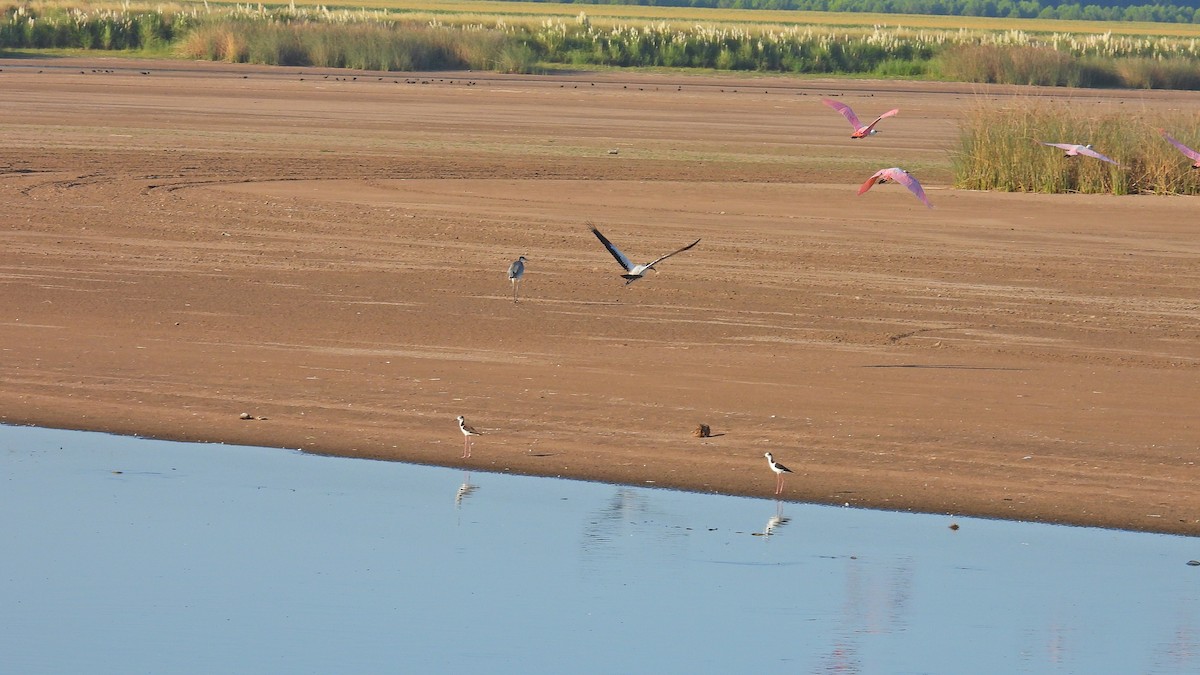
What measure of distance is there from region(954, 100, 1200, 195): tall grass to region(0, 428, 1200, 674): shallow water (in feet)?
54.3

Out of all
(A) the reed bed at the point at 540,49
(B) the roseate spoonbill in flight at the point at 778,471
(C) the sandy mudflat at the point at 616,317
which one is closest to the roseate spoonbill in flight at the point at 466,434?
(C) the sandy mudflat at the point at 616,317

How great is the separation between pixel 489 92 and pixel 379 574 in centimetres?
3653

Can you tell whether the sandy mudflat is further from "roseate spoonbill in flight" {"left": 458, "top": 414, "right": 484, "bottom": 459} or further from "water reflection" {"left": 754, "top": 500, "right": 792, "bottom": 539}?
"water reflection" {"left": 754, "top": 500, "right": 792, "bottom": 539}

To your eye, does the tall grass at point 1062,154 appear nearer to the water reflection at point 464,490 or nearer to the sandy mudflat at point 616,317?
the sandy mudflat at point 616,317

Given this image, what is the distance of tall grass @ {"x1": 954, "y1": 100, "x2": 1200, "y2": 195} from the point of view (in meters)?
25.6

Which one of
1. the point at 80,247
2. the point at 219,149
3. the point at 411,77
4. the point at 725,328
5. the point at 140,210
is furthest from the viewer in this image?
the point at 411,77

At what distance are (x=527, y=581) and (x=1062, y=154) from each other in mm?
18726

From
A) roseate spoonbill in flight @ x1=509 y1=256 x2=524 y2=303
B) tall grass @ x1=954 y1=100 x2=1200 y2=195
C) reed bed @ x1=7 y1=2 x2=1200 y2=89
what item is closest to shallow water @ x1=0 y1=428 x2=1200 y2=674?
roseate spoonbill in flight @ x1=509 y1=256 x2=524 y2=303

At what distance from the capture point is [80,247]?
60.8 feet

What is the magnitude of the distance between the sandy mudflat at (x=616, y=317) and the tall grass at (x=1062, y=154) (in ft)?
2.50

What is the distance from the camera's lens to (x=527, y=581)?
28.5 feet

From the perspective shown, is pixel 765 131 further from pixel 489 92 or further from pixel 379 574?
pixel 379 574

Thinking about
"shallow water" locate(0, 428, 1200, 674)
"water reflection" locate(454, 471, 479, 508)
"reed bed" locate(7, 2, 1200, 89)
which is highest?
"shallow water" locate(0, 428, 1200, 674)

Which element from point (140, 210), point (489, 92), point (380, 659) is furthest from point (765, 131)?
point (380, 659)
